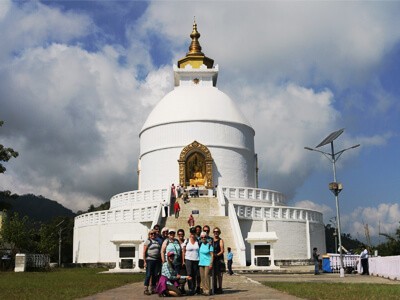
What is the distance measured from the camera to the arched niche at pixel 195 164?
36375mm

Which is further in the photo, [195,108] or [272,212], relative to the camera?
[195,108]

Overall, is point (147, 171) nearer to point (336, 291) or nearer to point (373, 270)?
point (373, 270)

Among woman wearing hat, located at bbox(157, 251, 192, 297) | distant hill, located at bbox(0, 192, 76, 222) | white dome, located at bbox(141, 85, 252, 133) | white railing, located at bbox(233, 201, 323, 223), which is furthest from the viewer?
distant hill, located at bbox(0, 192, 76, 222)

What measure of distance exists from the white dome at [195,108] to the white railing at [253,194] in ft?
21.3

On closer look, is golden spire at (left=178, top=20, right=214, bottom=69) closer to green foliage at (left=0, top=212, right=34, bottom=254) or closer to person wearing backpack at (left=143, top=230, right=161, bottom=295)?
green foliage at (left=0, top=212, right=34, bottom=254)

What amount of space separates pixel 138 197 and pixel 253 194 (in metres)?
7.63

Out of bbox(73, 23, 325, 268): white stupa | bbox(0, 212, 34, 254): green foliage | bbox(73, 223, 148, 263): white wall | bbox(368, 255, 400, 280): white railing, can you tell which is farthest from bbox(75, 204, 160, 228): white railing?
bbox(368, 255, 400, 280): white railing

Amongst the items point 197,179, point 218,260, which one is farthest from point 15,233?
point 218,260

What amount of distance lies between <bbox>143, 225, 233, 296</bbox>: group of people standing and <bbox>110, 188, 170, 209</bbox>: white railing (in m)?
19.8

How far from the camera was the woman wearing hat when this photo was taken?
10.9 metres

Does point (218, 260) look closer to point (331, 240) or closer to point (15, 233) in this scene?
point (15, 233)

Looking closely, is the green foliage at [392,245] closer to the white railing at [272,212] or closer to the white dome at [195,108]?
the white railing at [272,212]

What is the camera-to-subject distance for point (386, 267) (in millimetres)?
18656

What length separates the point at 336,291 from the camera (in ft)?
38.8
